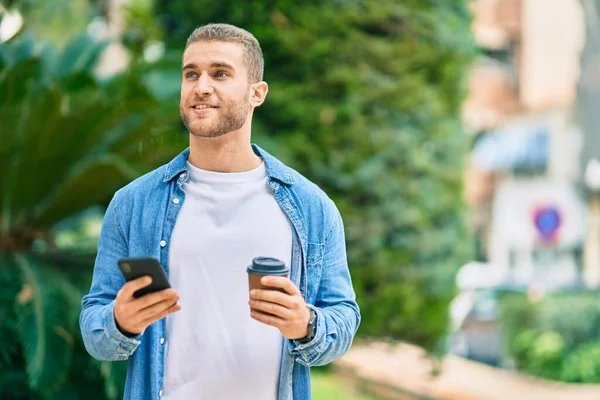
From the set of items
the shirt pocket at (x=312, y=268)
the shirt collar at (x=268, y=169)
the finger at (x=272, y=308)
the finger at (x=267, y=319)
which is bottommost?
the finger at (x=267, y=319)

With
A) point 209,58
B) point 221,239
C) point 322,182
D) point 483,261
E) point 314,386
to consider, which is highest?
point 483,261

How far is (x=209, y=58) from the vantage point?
1.87 metres

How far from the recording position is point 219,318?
1.87 meters

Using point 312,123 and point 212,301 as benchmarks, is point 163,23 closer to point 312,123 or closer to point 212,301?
point 312,123

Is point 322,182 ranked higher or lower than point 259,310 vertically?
higher

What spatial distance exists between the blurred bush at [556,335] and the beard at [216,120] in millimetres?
8852

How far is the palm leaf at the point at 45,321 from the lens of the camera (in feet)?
13.9

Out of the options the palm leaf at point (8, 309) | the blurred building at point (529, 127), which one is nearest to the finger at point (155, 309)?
the palm leaf at point (8, 309)

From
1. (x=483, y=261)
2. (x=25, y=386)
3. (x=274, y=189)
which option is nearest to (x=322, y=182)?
(x=25, y=386)

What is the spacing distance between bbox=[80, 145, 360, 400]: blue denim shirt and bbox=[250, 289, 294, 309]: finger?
0.50 feet

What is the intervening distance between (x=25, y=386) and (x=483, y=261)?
47.5ft

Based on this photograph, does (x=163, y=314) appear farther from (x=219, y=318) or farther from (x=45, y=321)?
(x=45, y=321)

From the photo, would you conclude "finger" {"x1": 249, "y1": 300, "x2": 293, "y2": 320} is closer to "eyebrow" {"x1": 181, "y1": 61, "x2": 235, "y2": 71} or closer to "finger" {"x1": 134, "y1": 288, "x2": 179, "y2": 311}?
"finger" {"x1": 134, "y1": 288, "x2": 179, "y2": 311}

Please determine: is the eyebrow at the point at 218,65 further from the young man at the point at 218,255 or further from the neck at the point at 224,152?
the neck at the point at 224,152
